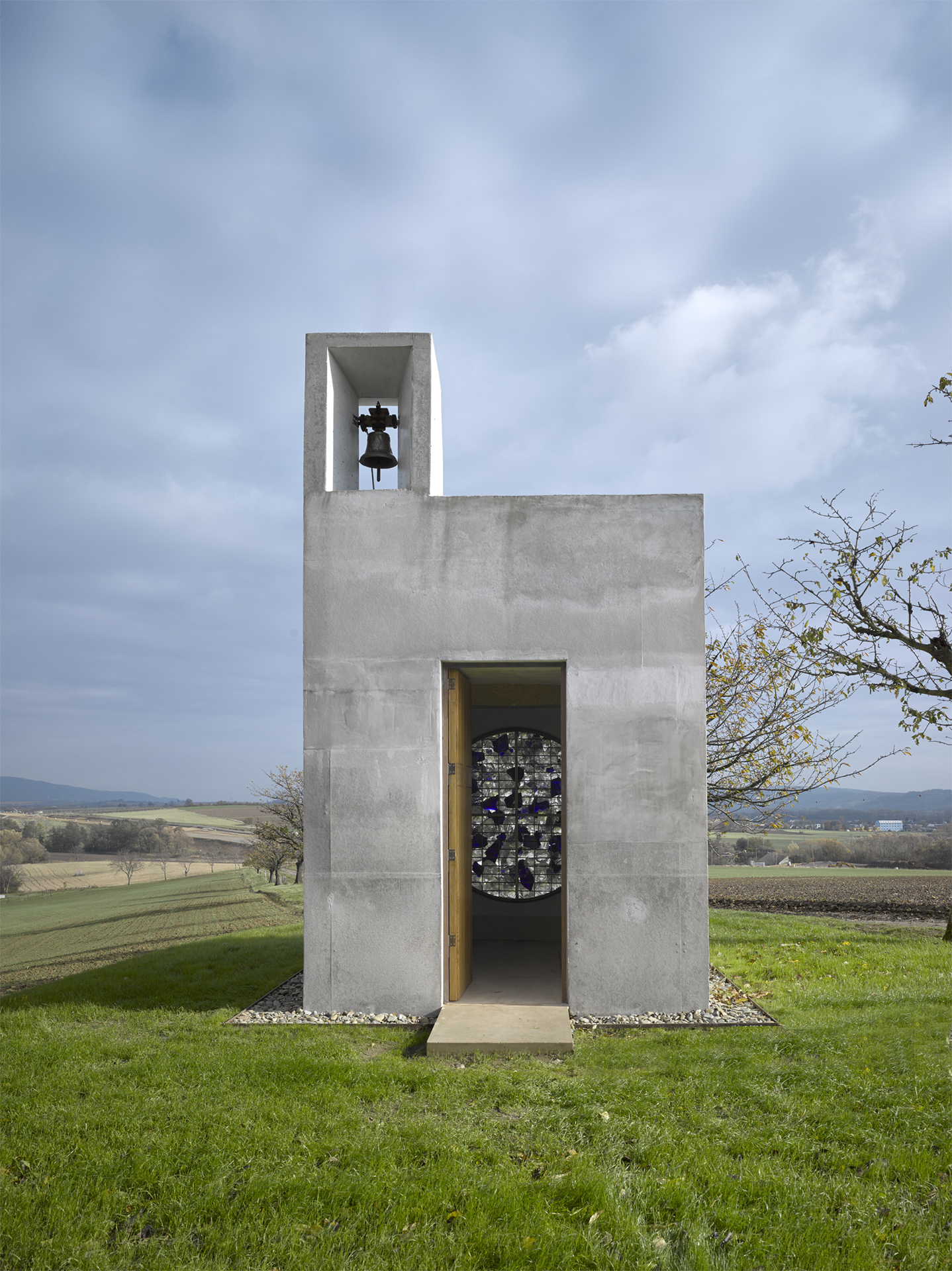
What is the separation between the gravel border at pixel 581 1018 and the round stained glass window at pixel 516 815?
3.74 meters

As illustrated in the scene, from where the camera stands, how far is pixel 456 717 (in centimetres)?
715

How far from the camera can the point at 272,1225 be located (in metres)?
3.35

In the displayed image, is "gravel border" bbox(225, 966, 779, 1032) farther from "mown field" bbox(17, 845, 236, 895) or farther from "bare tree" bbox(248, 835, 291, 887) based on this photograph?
"mown field" bbox(17, 845, 236, 895)

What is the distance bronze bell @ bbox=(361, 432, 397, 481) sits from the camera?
7629 mm

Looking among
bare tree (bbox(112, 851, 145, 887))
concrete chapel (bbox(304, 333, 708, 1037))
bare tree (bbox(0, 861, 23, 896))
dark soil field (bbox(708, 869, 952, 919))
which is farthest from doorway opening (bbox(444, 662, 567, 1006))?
bare tree (bbox(112, 851, 145, 887))

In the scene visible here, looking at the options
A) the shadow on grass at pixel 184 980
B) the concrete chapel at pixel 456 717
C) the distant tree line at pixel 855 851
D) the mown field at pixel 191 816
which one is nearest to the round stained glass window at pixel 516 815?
the shadow on grass at pixel 184 980

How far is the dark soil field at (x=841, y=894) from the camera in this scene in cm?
1551

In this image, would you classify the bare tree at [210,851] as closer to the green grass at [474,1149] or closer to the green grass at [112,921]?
the green grass at [112,921]

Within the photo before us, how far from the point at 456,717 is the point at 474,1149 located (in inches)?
143

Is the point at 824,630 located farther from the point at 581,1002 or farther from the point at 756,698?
the point at 581,1002

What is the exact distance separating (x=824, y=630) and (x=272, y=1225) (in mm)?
9324

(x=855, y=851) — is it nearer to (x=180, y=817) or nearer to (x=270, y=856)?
(x=270, y=856)

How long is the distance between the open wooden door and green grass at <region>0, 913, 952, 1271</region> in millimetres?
1061

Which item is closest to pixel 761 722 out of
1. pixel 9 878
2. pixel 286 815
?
pixel 286 815
